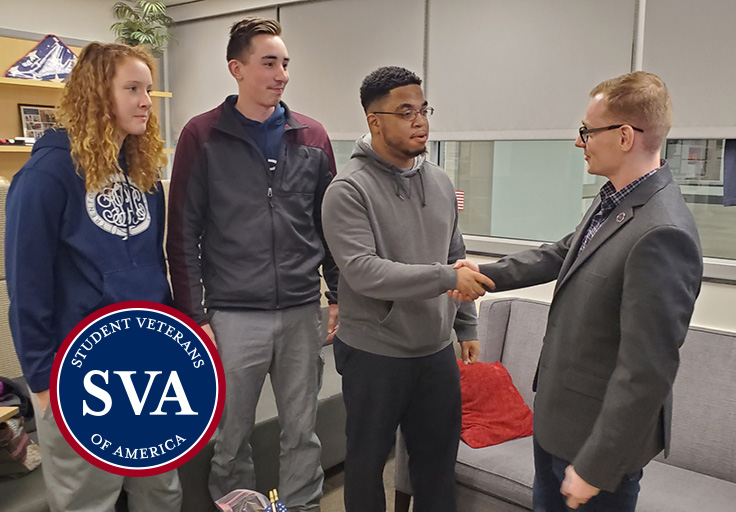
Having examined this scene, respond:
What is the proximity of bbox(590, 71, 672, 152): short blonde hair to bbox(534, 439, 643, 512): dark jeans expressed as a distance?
719mm

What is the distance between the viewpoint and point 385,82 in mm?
1798

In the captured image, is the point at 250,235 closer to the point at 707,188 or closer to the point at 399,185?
the point at 399,185

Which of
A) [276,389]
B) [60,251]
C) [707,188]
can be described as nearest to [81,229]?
[60,251]

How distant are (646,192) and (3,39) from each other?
466cm

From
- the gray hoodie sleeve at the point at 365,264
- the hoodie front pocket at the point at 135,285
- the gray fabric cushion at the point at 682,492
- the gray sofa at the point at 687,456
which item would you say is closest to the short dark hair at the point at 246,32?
the gray hoodie sleeve at the point at 365,264

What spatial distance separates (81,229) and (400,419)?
3.31 feet

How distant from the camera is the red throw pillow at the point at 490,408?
236 centimetres

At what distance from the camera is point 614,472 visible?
1244 mm

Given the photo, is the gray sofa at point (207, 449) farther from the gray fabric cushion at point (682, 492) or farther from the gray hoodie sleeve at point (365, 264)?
the gray fabric cushion at point (682, 492)

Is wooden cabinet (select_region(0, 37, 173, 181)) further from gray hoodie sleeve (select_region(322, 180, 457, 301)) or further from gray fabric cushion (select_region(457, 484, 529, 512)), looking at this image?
gray fabric cushion (select_region(457, 484, 529, 512))

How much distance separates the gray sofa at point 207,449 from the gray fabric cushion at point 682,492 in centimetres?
124

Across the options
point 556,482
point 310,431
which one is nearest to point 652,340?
point 556,482

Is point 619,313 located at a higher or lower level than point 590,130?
lower

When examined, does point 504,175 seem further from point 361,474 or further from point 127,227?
point 127,227
